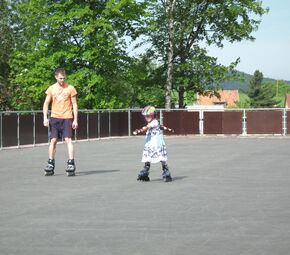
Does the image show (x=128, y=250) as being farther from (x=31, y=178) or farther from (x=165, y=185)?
(x=31, y=178)

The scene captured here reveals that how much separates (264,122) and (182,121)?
172 inches

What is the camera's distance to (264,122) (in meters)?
35.6

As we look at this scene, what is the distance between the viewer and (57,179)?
12227 mm

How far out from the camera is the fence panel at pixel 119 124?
32.4 metres

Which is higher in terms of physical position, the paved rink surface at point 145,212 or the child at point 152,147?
the child at point 152,147

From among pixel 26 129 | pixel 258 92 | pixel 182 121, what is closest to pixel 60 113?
pixel 26 129

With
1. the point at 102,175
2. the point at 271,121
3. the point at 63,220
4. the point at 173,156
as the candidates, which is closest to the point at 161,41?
the point at 271,121

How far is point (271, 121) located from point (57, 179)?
2478cm

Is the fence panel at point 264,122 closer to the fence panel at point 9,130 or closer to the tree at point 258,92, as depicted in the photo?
the fence panel at point 9,130

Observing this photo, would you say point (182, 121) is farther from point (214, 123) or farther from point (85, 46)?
point (85, 46)

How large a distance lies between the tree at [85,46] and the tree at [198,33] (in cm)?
557

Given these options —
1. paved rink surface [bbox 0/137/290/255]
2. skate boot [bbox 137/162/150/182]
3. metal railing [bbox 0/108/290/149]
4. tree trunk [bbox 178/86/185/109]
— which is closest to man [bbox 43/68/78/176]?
paved rink surface [bbox 0/137/290/255]

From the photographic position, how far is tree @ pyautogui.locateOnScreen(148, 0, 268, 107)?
4788 cm

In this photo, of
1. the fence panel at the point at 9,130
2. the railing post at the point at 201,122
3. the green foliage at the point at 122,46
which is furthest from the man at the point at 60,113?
the green foliage at the point at 122,46
